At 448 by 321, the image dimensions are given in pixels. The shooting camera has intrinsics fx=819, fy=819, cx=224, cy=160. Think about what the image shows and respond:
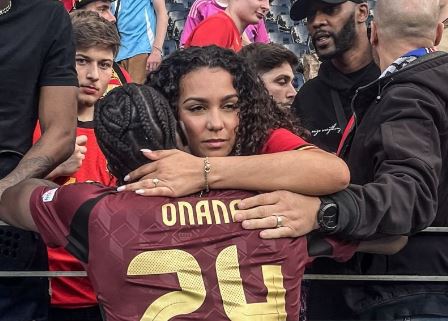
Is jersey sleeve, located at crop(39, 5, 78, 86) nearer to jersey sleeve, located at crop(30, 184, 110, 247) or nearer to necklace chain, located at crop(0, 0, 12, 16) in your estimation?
necklace chain, located at crop(0, 0, 12, 16)

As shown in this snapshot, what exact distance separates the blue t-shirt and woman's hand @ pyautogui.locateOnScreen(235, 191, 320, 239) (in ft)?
15.1

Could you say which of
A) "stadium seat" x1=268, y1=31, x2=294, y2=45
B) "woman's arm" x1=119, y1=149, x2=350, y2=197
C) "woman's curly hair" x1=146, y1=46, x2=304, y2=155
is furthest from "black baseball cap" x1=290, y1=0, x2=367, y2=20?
"stadium seat" x1=268, y1=31, x2=294, y2=45

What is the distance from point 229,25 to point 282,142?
100 inches

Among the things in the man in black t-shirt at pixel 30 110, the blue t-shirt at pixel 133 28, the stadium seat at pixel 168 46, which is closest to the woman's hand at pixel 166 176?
the man in black t-shirt at pixel 30 110

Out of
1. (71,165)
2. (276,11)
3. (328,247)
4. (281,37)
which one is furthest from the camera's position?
(276,11)

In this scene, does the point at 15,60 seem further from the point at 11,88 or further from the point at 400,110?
the point at 400,110

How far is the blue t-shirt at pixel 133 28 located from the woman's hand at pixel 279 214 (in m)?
4.59

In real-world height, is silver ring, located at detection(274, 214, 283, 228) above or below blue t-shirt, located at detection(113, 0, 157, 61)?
above

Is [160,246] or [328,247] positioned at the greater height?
[160,246]

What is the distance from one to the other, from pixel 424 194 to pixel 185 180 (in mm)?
746

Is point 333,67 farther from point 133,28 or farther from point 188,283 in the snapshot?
point 133,28

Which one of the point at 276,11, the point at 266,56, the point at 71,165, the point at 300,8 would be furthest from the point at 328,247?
the point at 276,11

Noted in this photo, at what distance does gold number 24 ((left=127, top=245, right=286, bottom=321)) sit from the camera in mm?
2234

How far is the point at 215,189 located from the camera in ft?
7.79
